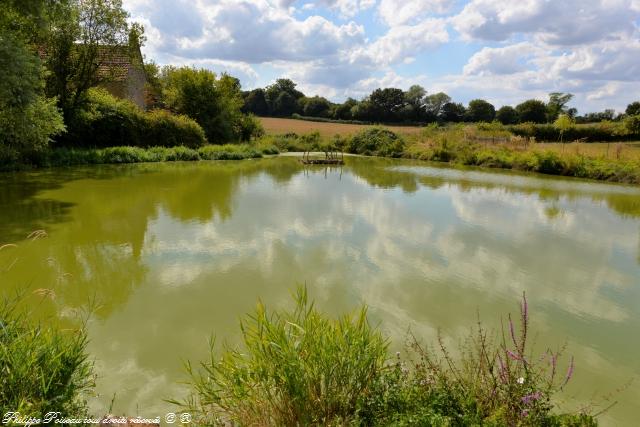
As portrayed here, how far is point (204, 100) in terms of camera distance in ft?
86.4

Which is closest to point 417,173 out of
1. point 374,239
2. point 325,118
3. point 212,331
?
point 374,239

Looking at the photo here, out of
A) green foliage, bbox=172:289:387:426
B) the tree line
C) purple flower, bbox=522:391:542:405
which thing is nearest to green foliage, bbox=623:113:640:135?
the tree line

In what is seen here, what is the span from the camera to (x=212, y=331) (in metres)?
4.45

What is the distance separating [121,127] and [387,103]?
47972 mm

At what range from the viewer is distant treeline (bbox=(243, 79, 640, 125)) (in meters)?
56.7

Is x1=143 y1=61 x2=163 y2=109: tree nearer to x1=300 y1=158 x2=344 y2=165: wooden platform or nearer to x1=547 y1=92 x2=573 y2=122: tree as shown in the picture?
x1=300 y1=158 x2=344 y2=165: wooden platform

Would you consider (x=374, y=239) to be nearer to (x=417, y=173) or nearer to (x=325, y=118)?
(x=417, y=173)

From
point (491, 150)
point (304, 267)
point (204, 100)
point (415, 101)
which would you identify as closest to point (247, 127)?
point (204, 100)

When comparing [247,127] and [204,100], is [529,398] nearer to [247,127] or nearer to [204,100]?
[204,100]

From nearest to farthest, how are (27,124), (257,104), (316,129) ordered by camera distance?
(27,124)
(316,129)
(257,104)

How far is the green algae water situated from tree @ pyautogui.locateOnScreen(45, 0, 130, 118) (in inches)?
281

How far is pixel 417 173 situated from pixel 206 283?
15520 mm

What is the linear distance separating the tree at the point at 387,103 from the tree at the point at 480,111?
10.4 m

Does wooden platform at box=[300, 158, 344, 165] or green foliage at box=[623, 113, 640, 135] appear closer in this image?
wooden platform at box=[300, 158, 344, 165]
